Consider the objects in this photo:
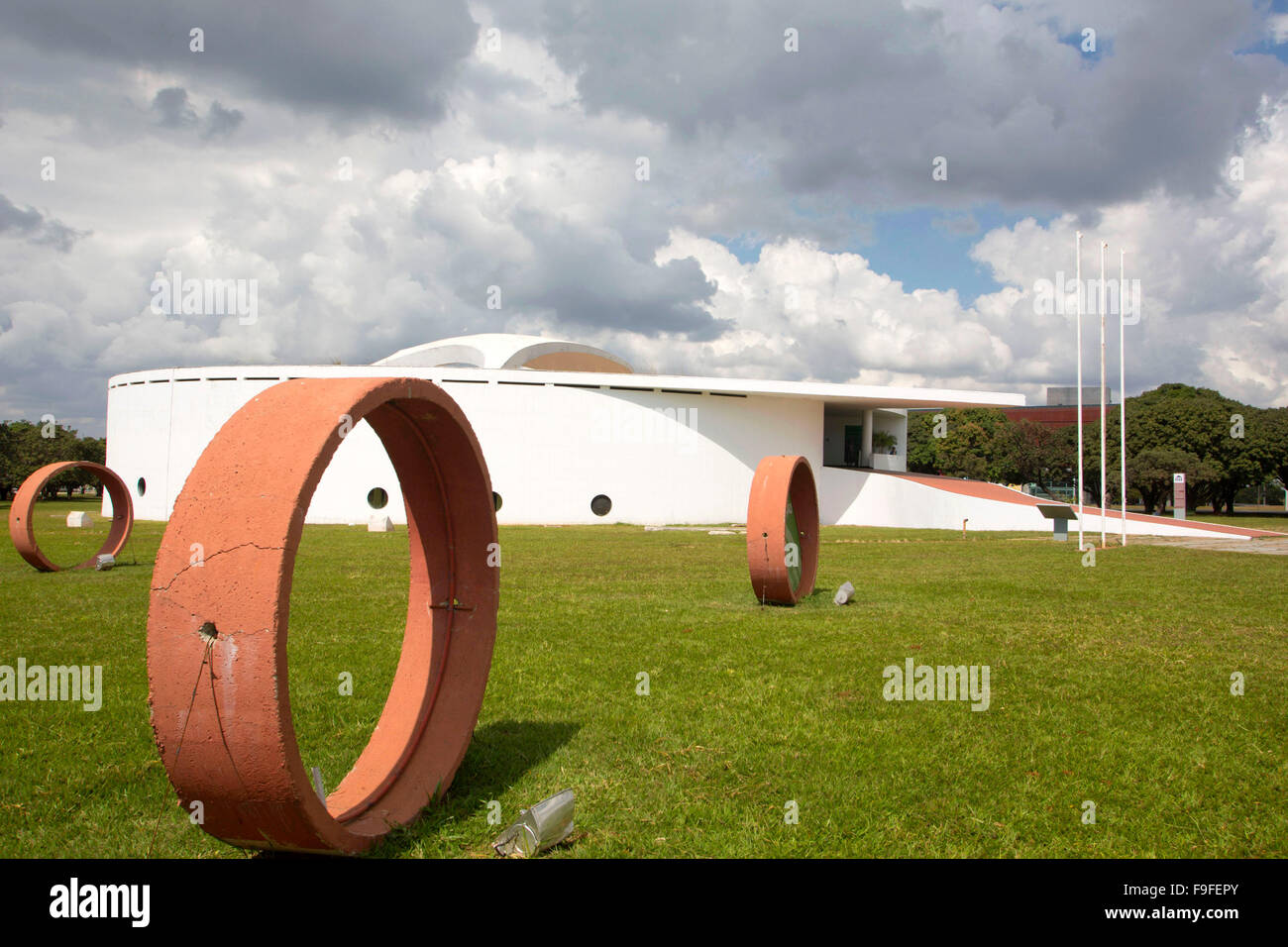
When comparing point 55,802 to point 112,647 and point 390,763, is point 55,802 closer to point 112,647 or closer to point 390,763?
point 390,763

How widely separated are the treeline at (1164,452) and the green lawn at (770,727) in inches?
1550

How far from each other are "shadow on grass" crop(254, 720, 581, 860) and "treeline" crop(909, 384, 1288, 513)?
44.3m

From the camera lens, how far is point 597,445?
1328 inches

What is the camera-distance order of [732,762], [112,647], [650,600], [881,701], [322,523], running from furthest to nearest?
[322,523], [650,600], [112,647], [881,701], [732,762]

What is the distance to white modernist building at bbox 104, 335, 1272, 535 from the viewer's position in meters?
33.0

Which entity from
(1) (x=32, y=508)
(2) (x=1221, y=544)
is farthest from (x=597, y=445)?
(1) (x=32, y=508)

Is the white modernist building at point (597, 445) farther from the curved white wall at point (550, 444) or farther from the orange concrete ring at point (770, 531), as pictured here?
the orange concrete ring at point (770, 531)

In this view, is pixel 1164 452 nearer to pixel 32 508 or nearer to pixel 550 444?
pixel 550 444

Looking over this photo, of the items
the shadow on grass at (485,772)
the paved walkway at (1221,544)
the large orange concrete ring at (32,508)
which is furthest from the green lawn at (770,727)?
the paved walkway at (1221,544)

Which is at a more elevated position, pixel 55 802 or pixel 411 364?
pixel 411 364

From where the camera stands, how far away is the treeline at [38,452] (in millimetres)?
52406

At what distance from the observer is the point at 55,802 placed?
441 cm

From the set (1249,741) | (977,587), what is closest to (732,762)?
(1249,741)
